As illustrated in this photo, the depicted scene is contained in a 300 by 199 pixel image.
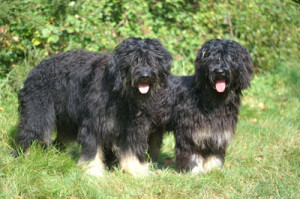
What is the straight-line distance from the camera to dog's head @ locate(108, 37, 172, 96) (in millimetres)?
4133

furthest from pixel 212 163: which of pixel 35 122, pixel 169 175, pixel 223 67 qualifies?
pixel 35 122

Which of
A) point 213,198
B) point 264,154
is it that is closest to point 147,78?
point 213,198

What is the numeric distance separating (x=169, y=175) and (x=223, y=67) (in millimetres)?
1362

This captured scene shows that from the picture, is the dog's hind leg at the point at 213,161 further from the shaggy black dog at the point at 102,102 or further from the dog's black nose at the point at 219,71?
the dog's black nose at the point at 219,71

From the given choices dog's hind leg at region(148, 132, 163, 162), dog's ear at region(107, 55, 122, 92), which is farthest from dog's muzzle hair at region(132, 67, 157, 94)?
dog's hind leg at region(148, 132, 163, 162)

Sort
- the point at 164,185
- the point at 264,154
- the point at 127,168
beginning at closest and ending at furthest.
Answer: the point at 164,185, the point at 127,168, the point at 264,154

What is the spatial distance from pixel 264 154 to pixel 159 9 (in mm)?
4411

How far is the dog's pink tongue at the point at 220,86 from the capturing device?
4379 millimetres

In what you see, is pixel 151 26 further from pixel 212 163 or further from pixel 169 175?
pixel 169 175

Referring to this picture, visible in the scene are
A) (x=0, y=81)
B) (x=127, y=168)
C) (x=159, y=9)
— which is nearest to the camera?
(x=127, y=168)

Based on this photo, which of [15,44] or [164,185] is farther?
[15,44]

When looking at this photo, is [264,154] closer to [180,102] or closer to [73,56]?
[180,102]

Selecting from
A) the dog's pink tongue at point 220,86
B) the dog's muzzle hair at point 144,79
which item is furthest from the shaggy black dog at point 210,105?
the dog's muzzle hair at point 144,79

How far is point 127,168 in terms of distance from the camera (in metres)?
4.59
